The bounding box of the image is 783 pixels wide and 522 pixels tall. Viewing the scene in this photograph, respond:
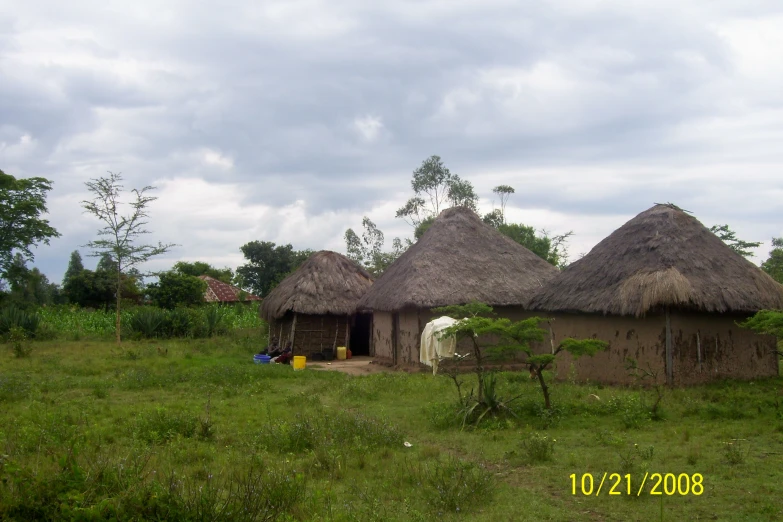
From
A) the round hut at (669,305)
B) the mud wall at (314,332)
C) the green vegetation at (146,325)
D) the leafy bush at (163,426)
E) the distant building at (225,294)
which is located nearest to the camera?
the leafy bush at (163,426)

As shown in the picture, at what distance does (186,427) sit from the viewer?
25.9ft

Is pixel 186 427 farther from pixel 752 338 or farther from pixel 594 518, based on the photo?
pixel 752 338

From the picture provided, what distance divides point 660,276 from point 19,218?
92.3 feet

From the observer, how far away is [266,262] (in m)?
37.7

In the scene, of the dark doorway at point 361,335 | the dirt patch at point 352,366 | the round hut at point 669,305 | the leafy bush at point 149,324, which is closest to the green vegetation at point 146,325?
the leafy bush at point 149,324

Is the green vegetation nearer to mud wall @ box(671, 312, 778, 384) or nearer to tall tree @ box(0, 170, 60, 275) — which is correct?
tall tree @ box(0, 170, 60, 275)

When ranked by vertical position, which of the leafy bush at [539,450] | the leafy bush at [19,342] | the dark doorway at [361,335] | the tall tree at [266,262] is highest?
the tall tree at [266,262]

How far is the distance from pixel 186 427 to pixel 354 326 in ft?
44.9

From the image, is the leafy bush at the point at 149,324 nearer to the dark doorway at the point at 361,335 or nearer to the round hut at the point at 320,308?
the round hut at the point at 320,308

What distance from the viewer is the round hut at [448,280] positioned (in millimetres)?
15828

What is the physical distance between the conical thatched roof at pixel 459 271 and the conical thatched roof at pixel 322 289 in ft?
3.67

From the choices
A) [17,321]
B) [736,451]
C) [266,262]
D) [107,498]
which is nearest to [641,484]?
[736,451]

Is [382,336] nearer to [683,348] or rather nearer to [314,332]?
[314,332]

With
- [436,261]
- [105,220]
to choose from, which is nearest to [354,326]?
[436,261]
